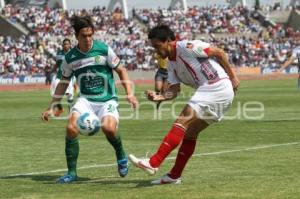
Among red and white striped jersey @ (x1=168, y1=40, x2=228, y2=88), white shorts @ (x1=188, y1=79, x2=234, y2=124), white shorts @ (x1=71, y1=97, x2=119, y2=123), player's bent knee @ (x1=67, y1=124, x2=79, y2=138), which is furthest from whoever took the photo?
white shorts @ (x1=71, y1=97, x2=119, y2=123)

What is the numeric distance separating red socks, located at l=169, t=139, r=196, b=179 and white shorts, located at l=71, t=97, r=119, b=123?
1.10 metres

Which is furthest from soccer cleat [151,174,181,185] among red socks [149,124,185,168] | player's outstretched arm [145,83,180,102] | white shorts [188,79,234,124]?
player's outstretched arm [145,83,180,102]

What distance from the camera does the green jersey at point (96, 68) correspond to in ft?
37.3

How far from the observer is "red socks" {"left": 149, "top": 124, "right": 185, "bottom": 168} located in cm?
1014

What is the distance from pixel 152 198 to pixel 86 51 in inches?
116

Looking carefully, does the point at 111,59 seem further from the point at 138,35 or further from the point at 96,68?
the point at 138,35

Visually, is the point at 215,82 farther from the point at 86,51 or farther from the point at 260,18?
the point at 260,18

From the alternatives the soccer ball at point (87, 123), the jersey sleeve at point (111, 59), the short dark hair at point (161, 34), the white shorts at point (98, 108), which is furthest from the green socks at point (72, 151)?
the short dark hair at point (161, 34)

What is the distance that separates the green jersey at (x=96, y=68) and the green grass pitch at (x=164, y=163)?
1152 millimetres

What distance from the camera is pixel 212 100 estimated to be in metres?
10.5

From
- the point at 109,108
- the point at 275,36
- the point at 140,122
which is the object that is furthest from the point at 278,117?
the point at 275,36

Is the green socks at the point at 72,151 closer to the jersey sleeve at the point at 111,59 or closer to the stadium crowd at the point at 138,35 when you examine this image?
the jersey sleeve at the point at 111,59

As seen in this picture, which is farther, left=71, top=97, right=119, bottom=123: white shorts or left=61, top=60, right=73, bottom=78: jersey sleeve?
left=61, top=60, right=73, bottom=78: jersey sleeve

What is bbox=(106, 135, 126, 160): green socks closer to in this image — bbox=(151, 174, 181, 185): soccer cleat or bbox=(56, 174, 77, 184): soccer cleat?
bbox=(56, 174, 77, 184): soccer cleat
